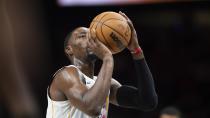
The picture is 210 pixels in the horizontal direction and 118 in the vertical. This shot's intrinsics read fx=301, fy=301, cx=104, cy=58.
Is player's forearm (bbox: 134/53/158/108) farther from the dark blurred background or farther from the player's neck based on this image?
the dark blurred background

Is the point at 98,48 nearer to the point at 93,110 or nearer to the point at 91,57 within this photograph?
the point at 91,57

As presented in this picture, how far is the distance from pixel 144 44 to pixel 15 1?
167 inches

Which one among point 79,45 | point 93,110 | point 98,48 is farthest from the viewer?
point 79,45

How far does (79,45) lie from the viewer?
8.29 feet

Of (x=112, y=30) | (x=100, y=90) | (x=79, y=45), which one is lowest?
(x=100, y=90)

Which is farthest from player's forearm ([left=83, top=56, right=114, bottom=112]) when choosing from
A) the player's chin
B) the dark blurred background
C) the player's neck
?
the dark blurred background

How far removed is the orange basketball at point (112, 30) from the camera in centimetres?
231

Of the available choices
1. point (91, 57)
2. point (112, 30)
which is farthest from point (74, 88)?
point (112, 30)

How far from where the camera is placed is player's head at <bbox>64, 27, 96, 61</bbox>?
250 centimetres

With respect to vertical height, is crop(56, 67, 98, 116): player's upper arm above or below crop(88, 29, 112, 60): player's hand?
below

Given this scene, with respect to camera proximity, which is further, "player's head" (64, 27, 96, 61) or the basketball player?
"player's head" (64, 27, 96, 61)

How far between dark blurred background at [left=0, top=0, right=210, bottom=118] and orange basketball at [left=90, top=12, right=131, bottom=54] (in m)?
3.64

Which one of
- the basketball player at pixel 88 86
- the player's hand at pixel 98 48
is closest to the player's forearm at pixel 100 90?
the basketball player at pixel 88 86

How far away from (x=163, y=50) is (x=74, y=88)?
4.51 metres
